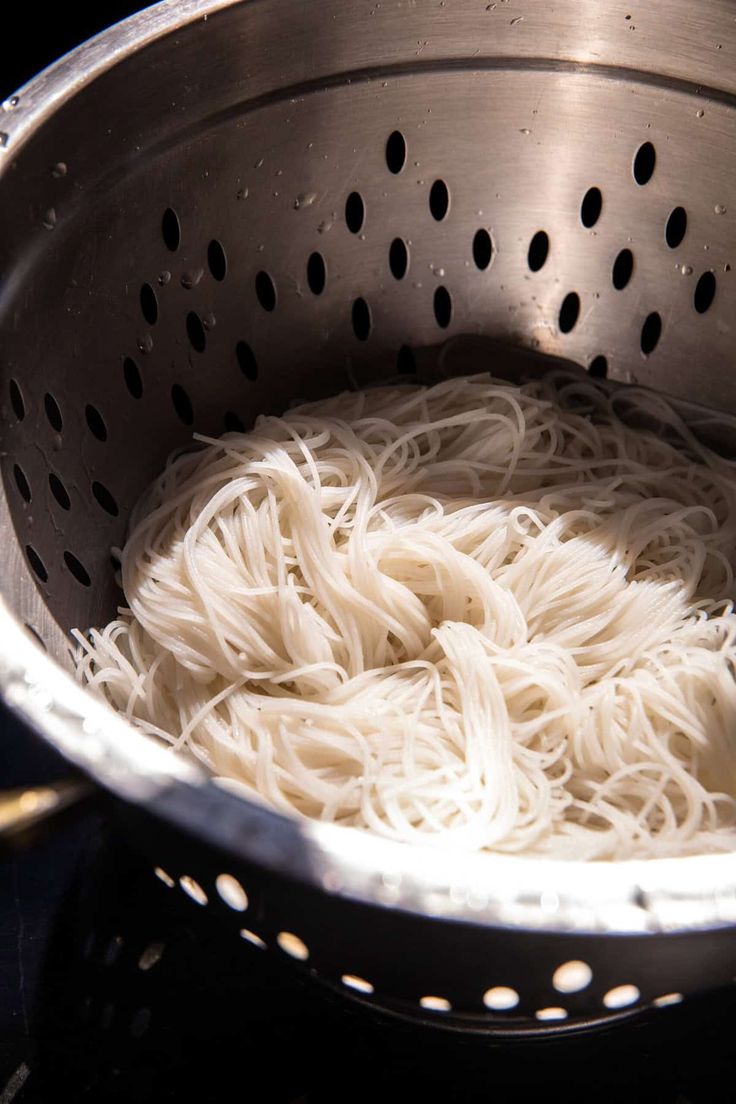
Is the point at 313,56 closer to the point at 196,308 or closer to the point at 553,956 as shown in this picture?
the point at 196,308

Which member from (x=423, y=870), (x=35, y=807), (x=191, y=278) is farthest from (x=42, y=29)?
(x=423, y=870)

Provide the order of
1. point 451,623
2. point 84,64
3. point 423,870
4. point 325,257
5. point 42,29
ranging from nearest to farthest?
point 423,870 → point 84,64 → point 451,623 → point 325,257 → point 42,29

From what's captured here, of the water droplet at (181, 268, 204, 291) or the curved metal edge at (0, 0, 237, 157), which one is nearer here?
the curved metal edge at (0, 0, 237, 157)

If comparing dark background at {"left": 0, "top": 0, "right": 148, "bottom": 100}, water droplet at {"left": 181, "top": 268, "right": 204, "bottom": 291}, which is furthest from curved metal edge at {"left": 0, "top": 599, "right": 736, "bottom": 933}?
dark background at {"left": 0, "top": 0, "right": 148, "bottom": 100}

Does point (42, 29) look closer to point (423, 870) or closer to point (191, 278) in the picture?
point (191, 278)

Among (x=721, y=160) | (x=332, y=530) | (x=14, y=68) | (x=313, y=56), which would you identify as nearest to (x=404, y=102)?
(x=313, y=56)

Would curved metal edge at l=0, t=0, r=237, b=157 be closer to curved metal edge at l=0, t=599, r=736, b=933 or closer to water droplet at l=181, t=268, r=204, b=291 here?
water droplet at l=181, t=268, r=204, b=291
